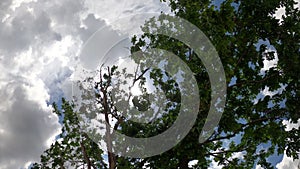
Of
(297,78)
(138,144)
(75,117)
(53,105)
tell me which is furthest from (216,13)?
(53,105)

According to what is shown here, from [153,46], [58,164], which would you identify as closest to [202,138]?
[153,46]

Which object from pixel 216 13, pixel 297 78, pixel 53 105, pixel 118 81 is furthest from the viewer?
pixel 53 105

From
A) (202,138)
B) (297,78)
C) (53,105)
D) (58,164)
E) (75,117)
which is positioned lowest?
(202,138)

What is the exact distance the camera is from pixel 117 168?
17.2m

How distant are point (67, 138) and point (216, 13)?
39.2 ft

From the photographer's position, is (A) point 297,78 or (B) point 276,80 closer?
(A) point 297,78

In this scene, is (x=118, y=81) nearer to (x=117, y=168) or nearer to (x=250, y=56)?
(x=117, y=168)

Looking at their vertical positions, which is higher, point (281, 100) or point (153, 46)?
point (153, 46)

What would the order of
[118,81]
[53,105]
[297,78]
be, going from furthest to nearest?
1. [53,105]
2. [118,81]
3. [297,78]

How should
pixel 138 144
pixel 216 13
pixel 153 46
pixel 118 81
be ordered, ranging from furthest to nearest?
pixel 118 81 < pixel 153 46 < pixel 138 144 < pixel 216 13

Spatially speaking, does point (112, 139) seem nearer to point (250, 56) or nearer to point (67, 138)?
point (67, 138)

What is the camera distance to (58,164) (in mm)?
20578

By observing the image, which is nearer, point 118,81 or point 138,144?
point 138,144

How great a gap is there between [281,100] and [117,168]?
8.82m
